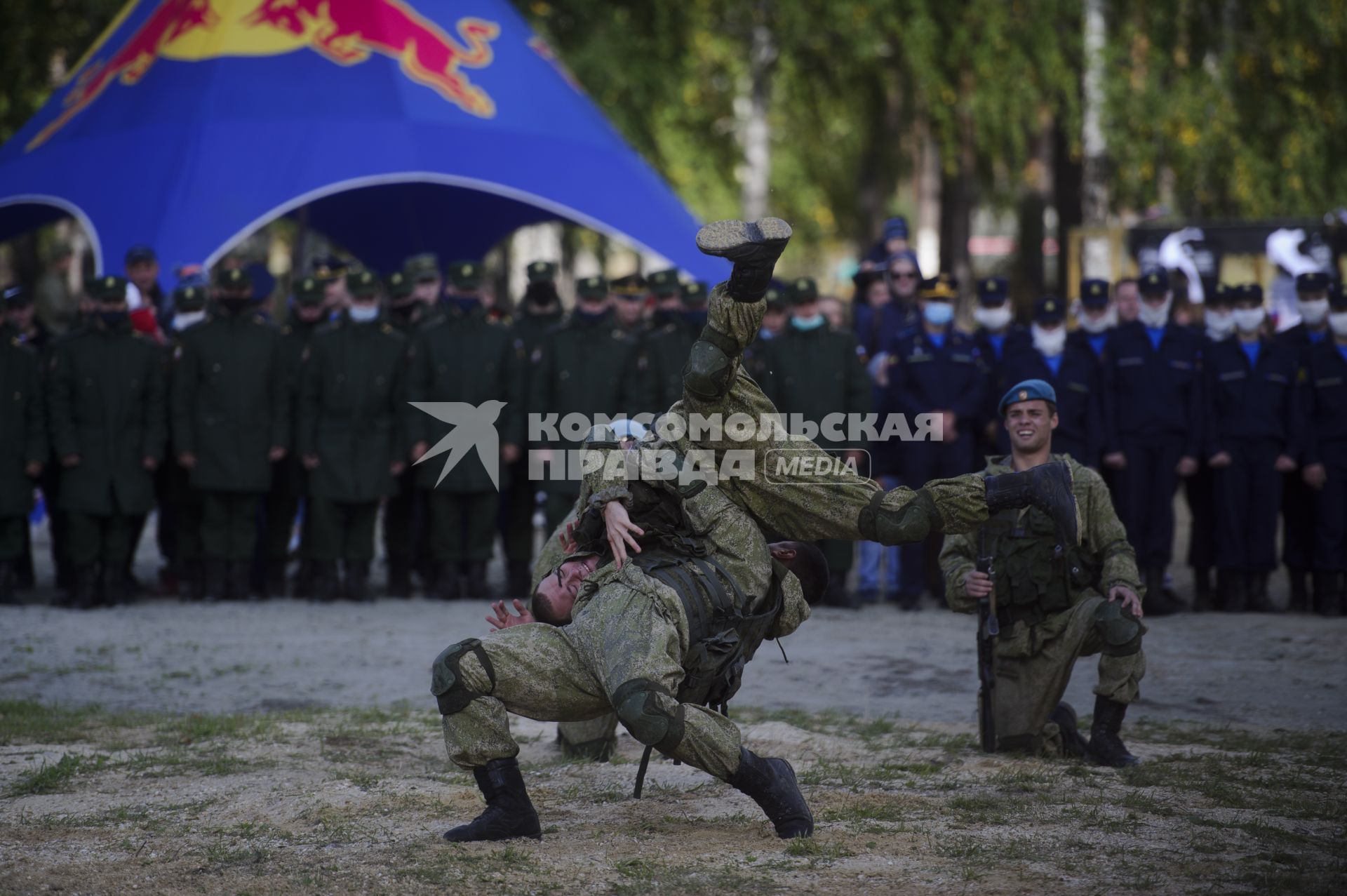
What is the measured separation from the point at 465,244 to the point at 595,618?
521 inches

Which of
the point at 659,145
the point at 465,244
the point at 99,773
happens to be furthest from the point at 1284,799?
the point at 659,145

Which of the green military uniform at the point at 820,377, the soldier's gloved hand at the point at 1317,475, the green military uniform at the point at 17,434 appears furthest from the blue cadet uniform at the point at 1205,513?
the green military uniform at the point at 17,434

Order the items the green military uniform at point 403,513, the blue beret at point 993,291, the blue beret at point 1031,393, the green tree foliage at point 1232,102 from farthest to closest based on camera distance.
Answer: the green tree foliage at point 1232,102, the green military uniform at point 403,513, the blue beret at point 993,291, the blue beret at point 1031,393

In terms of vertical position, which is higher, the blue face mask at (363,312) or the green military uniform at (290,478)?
the blue face mask at (363,312)

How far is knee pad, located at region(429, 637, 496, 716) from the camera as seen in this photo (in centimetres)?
485

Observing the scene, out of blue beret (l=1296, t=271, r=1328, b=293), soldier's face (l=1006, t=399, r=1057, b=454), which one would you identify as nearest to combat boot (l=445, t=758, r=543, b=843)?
soldier's face (l=1006, t=399, r=1057, b=454)

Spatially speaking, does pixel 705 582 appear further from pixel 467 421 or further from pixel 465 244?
pixel 465 244

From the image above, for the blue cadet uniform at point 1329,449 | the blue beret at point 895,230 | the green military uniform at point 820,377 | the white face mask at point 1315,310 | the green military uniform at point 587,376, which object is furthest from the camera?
the blue beret at point 895,230

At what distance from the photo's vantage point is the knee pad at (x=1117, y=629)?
5.99m

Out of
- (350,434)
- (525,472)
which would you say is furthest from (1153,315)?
(350,434)

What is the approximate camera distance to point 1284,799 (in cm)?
542

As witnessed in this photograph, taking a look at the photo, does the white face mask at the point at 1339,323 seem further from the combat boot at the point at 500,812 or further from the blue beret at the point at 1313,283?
the combat boot at the point at 500,812

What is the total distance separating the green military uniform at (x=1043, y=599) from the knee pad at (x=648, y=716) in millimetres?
1880

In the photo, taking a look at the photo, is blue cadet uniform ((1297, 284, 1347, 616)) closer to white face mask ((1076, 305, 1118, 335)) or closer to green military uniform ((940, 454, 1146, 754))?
white face mask ((1076, 305, 1118, 335))
